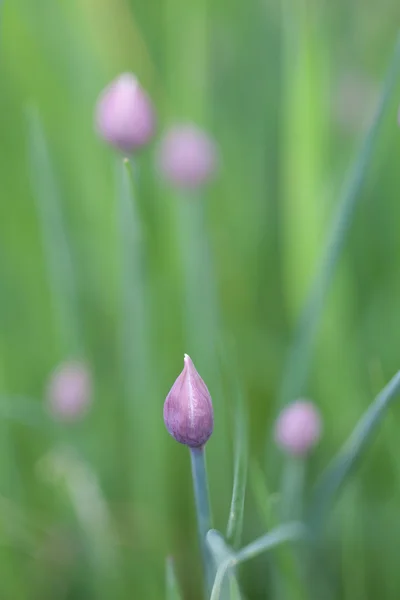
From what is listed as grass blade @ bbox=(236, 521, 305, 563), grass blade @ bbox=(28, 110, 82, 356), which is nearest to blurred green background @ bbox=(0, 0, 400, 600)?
grass blade @ bbox=(28, 110, 82, 356)

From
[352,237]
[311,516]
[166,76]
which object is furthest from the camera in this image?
[166,76]

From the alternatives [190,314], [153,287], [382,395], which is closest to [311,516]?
[382,395]

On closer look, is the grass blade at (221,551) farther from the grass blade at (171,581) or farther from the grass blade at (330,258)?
the grass blade at (330,258)

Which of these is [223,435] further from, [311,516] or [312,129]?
[312,129]

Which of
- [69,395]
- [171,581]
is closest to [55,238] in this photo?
[69,395]

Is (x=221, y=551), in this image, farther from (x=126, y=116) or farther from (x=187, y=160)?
(x=187, y=160)

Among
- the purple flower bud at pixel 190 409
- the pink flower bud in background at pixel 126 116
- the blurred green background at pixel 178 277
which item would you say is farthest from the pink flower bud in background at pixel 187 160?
the purple flower bud at pixel 190 409
